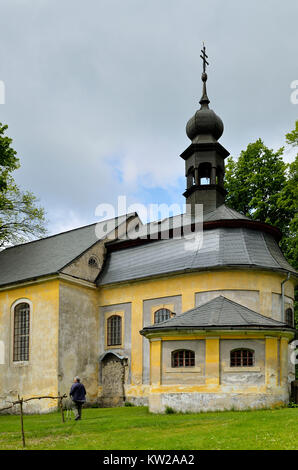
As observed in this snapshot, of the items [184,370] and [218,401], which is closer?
[218,401]

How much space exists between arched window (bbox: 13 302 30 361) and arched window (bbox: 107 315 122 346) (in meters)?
4.03

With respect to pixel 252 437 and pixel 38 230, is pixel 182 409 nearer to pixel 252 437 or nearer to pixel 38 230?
pixel 252 437

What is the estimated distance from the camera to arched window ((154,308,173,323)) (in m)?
22.7

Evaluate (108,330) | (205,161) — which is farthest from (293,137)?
(108,330)

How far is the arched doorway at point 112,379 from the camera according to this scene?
2356 cm

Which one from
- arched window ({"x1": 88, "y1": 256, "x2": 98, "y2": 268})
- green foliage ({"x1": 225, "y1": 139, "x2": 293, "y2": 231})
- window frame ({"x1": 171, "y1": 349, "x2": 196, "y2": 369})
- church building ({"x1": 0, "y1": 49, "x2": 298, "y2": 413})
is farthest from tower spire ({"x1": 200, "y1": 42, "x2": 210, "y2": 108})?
window frame ({"x1": 171, "y1": 349, "x2": 196, "y2": 369})

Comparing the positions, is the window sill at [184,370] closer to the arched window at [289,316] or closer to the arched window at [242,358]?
the arched window at [242,358]

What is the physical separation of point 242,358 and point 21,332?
1252 cm

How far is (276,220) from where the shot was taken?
99.7ft

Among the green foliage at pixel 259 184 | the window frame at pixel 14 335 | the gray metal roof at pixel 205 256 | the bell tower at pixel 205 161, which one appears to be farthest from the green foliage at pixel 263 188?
the window frame at pixel 14 335

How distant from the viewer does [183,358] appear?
58.1ft

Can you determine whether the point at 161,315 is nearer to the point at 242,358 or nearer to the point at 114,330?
the point at 114,330

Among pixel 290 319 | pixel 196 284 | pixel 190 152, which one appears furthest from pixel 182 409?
pixel 190 152
